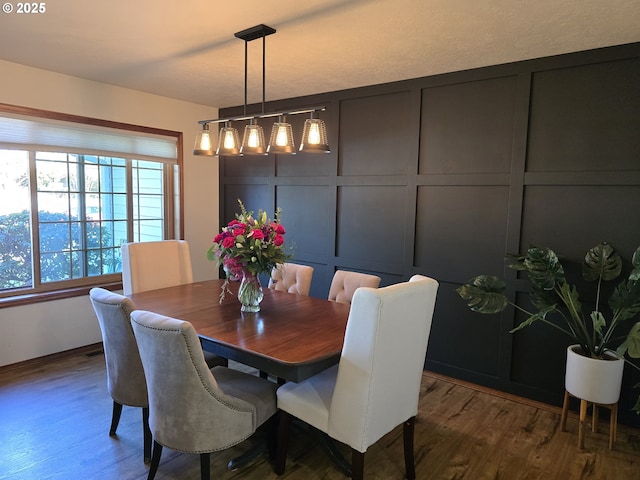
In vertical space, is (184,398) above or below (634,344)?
below

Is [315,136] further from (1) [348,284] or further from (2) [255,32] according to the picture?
(1) [348,284]

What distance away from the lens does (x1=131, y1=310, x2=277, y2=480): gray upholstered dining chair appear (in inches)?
69.7

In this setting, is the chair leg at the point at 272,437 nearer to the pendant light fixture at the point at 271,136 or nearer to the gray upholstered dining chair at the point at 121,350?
the gray upholstered dining chair at the point at 121,350

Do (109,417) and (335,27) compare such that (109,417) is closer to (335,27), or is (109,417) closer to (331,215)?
(331,215)

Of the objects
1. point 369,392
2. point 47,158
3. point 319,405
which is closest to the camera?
point 369,392

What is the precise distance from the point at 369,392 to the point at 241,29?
7.00ft

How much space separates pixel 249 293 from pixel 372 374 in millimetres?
1032

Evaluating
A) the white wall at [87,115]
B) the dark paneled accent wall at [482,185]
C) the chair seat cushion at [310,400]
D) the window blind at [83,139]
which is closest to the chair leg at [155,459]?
the chair seat cushion at [310,400]

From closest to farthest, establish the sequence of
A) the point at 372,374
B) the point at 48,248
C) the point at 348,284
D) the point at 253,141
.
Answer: the point at 372,374 < the point at 253,141 < the point at 348,284 < the point at 48,248

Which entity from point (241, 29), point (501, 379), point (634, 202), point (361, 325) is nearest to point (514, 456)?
point (501, 379)

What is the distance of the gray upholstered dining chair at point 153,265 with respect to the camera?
3.26 meters

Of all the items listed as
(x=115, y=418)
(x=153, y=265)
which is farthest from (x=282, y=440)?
(x=153, y=265)

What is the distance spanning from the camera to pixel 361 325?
1825mm

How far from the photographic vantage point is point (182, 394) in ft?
6.04
